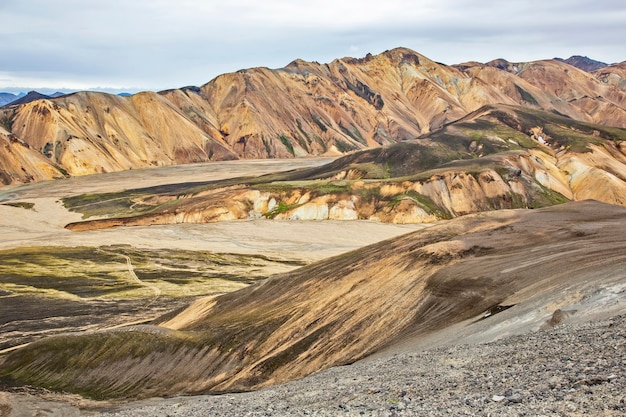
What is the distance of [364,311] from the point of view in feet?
88.6

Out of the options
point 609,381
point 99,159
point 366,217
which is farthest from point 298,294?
point 99,159

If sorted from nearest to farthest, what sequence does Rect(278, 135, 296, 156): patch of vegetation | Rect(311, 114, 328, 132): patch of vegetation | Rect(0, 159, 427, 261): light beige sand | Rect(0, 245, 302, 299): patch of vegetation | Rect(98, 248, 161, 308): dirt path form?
Rect(98, 248, 161, 308): dirt path < Rect(0, 245, 302, 299): patch of vegetation < Rect(0, 159, 427, 261): light beige sand < Rect(278, 135, 296, 156): patch of vegetation < Rect(311, 114, 328, 132): patch of vegetation

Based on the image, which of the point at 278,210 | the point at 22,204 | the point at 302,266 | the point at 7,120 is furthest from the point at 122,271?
the point at 7,120

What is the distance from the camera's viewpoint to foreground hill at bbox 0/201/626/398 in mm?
23438

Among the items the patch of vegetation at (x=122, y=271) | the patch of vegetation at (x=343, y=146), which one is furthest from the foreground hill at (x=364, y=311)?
the patch of vegetation at (x=343, y=146)

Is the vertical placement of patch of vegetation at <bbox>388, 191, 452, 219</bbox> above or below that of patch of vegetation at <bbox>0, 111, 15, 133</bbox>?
below

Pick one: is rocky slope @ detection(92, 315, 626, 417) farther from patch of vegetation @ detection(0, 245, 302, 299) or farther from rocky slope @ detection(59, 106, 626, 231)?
rocky slope @ detection(59, 106, 626, 231)

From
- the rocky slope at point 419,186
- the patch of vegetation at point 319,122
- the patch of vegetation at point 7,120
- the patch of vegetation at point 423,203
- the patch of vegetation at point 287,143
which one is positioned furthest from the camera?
the patch of vegetation at point 319,122

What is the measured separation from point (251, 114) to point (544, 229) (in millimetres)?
148680

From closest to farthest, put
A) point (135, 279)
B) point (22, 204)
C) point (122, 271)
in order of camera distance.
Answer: point (135, 279) < point (122, 271) < point (22, 204)

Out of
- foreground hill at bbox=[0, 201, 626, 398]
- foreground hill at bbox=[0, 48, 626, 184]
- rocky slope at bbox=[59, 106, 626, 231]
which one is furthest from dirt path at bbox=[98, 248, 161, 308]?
A: foreground hill at bbox=[0, 48, 626, 184]

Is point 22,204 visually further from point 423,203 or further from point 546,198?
point 546,198

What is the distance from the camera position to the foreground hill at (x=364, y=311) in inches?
923

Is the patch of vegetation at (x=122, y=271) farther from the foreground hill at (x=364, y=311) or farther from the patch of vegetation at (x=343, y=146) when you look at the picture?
the patch of vegetation at (x=343, y=146)
